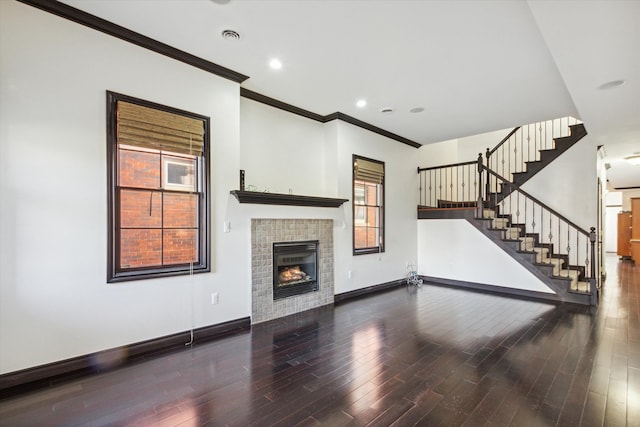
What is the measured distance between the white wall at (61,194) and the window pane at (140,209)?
0.18m

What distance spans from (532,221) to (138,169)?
7088 mm

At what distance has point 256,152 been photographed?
4465 millimetres

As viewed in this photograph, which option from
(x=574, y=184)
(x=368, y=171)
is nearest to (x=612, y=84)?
(x=574, y=184)

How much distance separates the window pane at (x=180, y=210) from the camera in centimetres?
333

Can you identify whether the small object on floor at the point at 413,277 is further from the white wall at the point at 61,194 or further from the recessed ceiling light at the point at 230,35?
the recessed ceiling light at the point at 230,35

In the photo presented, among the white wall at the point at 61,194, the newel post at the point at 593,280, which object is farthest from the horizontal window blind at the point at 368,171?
the newel post at the point at 593,280

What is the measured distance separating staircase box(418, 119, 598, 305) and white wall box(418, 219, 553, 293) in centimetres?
13

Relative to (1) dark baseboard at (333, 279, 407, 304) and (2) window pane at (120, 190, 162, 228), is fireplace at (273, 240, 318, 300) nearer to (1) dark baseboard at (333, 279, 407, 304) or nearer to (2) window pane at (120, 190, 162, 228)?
(1) dark baseboard at (333, 279, 407, 304)

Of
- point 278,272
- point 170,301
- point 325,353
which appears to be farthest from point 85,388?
point 278,272

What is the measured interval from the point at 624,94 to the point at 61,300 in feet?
20.2

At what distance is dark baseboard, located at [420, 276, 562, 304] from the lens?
520cm

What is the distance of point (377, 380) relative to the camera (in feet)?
8.39

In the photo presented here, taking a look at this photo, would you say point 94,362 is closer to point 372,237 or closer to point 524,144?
point 372,237

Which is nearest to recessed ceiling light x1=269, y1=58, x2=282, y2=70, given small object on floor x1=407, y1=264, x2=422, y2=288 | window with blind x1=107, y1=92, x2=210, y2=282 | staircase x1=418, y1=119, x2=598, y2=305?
window with blind x1=107, y1=92, x2=210, y2=282
